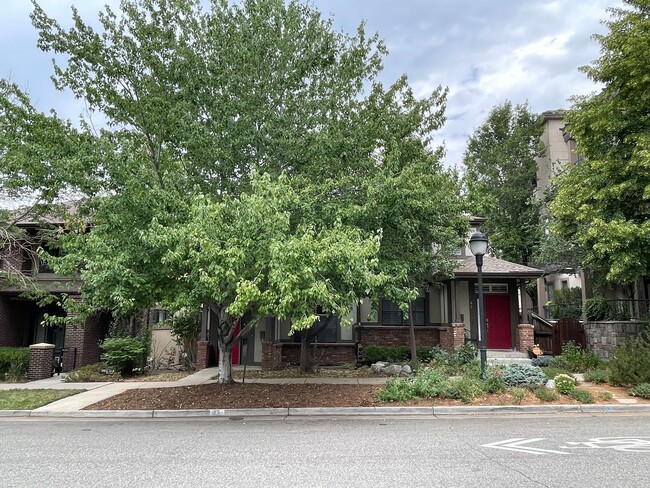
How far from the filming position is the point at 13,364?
15750 mm

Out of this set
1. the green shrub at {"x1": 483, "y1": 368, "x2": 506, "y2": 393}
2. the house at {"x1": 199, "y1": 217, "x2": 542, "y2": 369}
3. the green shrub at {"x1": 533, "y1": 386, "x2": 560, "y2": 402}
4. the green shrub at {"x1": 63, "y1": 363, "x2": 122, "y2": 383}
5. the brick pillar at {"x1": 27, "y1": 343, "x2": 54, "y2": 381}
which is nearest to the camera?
the green shrub at {"x1": 533, "y1": 386, "x2": 560, "y2": 402}

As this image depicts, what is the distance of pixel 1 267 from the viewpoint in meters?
20.8

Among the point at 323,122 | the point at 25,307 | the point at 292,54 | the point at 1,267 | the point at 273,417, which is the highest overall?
the point at 292,54

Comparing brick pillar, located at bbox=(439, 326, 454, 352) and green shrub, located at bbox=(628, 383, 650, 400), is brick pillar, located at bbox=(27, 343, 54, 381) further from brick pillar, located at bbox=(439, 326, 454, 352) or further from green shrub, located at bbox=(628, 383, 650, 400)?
green shrub, located at bbox=(628, 383, 650, 400)

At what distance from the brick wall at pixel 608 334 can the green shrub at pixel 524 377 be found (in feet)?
16.8

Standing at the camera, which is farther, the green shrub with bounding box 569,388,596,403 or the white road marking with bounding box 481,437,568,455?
the green shrub with bounding box 569,388,596,403

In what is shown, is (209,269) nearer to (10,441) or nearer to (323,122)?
(10,441)

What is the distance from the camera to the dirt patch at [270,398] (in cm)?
1057

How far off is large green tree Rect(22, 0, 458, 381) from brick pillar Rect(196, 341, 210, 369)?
5.87 m

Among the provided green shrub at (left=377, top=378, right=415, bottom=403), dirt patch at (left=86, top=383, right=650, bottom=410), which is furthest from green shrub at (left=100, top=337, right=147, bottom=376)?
green shrub at (left=377, top=378, right=415, bottom=403)

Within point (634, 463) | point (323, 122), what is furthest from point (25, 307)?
point (634, 463)

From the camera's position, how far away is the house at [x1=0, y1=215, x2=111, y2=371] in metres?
18.5

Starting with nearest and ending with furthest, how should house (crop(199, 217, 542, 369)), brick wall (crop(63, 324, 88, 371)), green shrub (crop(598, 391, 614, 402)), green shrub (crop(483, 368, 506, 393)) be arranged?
1. green shrub (crop(598, 391, 614, 402))
2. green shrub (crop(483, 368, 506, 393))
3. house (crop(199, 217, 542, 369))
4. brick wall (crop(63, 324, 88, 371))

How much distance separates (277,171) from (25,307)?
54.5 ft
